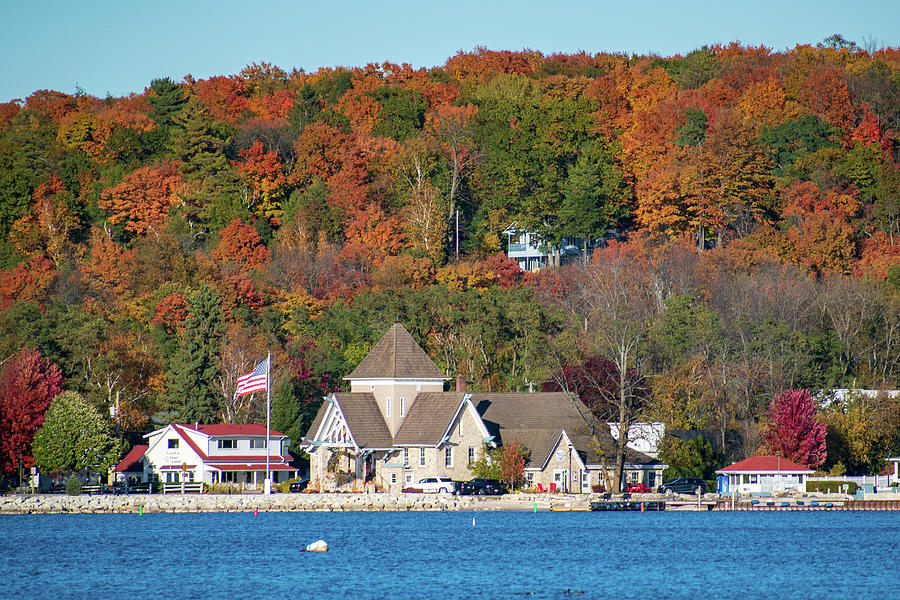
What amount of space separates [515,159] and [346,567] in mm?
71782

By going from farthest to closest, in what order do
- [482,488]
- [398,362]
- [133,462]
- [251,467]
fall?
[133,462] < [251,467] < [398,362] < [482,488]

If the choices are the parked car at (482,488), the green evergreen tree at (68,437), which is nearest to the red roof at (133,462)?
the green evergreen tree at (68,437)

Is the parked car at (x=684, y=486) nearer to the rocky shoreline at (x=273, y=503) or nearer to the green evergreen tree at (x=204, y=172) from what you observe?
the rocky shoreline at (x=273, y=503)

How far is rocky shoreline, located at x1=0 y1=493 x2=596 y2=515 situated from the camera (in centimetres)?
7775

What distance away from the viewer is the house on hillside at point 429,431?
8125cm

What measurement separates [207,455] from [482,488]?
763 inches

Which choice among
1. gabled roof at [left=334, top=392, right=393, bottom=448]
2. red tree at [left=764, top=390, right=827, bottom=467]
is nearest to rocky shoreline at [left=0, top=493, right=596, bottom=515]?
gabled roof at [left=334, top=392, right=393, bottom=448]

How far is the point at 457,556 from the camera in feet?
187

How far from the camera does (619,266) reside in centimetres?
10456

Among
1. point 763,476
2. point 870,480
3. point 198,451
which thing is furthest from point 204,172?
point 870,480

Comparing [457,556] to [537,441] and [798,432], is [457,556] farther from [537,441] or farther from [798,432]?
[798,432]

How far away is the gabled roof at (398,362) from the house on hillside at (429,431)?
0.06 metres

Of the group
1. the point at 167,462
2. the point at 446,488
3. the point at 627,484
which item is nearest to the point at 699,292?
the point at 627,484

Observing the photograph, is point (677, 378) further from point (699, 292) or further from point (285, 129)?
point (285, 129)
